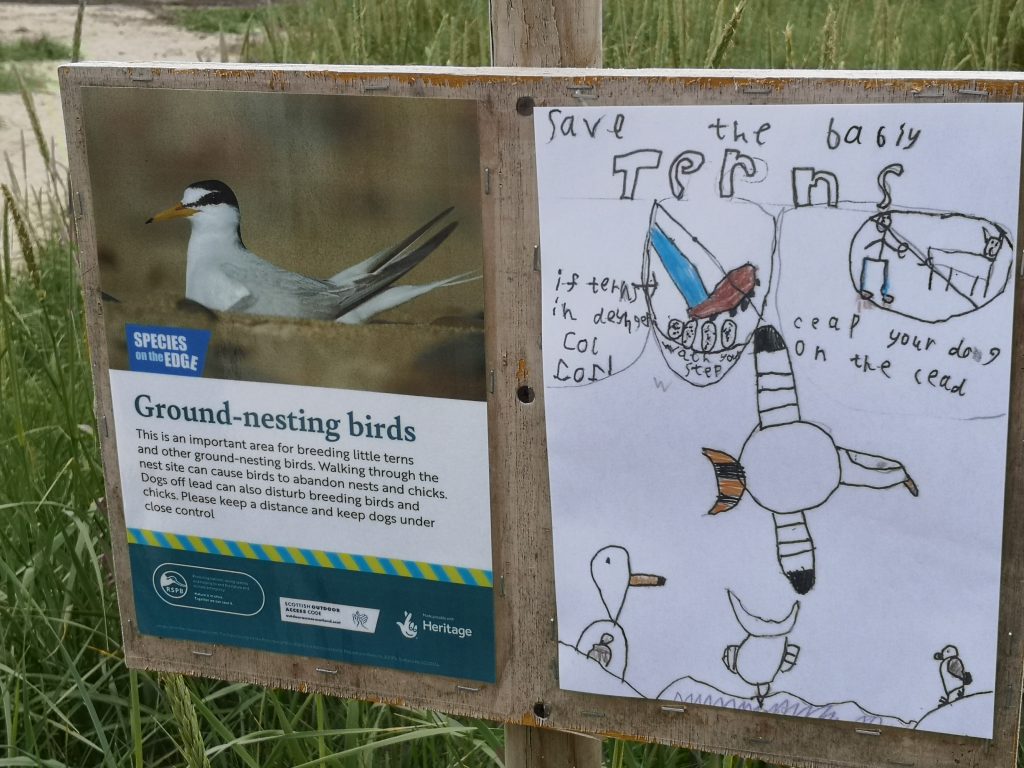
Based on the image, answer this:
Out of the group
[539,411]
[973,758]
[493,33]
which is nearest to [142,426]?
[539,411]

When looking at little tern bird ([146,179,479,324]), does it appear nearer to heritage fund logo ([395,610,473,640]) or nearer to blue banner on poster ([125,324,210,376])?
blue banner on poster ([125,324,210,376])

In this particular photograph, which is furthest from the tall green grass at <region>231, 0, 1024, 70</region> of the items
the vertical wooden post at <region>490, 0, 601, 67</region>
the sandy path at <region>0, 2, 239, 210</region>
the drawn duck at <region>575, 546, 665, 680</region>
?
the sandy path at <region>0, 2, 239, 210</region>

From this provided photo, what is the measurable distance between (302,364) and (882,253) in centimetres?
61

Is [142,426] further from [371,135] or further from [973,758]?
[973,758]

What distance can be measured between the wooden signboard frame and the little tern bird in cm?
9

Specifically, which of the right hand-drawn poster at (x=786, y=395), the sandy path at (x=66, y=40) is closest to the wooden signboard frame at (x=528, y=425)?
the right hand-drawn poster at (x=786, y=395)

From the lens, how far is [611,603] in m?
1.26

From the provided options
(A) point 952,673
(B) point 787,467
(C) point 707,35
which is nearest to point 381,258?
(B) point 787,467

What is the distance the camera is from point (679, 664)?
1.26m

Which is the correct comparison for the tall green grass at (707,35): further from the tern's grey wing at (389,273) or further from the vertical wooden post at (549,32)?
the tern's grey wing at (389,273)

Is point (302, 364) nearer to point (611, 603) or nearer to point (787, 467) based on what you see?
point (611, 603)

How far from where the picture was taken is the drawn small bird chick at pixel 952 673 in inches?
46.1

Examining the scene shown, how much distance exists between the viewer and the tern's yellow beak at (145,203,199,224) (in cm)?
129

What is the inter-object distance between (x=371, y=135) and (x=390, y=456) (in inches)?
13.3
